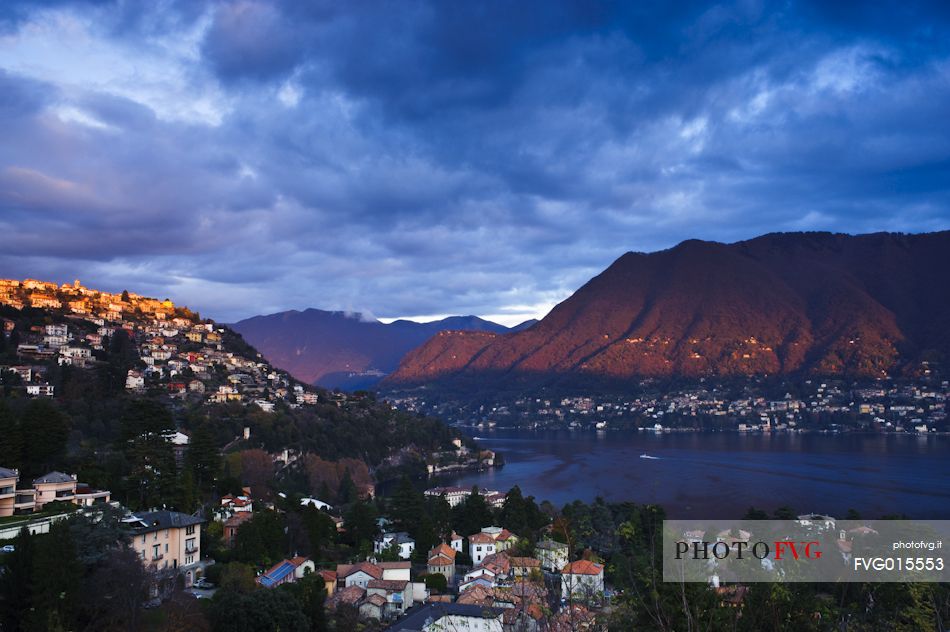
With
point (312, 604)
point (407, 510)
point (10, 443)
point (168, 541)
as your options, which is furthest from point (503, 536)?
point (10, 443)

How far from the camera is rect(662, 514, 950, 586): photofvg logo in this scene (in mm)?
3830

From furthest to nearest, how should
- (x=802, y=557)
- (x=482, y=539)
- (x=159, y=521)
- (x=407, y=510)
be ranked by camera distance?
(x=407, y=510) → (x=482, y=539) → (x=159, y=521) → (x=802, y=557)

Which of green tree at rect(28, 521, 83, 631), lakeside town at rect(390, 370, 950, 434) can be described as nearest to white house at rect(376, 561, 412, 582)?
green tree at rect(28, 521, 83, 631)

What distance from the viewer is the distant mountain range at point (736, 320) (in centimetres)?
7875

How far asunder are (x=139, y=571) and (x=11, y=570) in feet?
3.96

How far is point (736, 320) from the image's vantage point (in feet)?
297

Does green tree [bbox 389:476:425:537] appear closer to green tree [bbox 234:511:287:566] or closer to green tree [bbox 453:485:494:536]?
green tree [bbox 453:485:494:536]

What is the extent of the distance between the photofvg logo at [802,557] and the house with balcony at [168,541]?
23.2 ft

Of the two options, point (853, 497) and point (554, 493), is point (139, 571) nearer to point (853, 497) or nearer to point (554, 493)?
point (554, 493)

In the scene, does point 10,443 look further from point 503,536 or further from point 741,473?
point 741,473

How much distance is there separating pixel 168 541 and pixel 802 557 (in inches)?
337

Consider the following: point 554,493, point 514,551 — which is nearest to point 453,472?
point 554,493

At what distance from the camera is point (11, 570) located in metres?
7.18

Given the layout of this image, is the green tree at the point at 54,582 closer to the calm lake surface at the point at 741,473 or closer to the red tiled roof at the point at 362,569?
the red tiled roof at the point at 362,569
